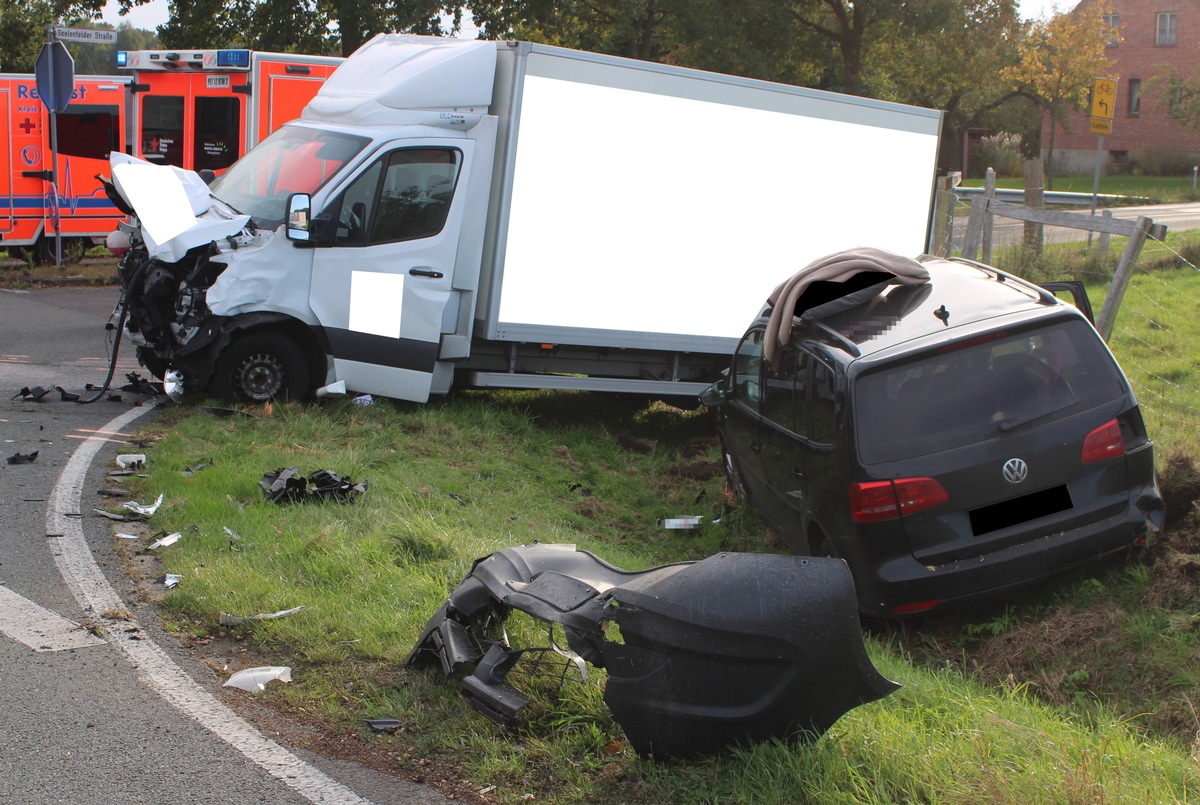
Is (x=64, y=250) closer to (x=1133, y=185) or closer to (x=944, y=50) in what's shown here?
(x=944, y=50)

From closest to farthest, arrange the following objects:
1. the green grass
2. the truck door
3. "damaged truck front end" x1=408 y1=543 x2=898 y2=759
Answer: "damaged truck front end" x1=408 y1=543 x2=898 y2=759, the truck door, the green grass

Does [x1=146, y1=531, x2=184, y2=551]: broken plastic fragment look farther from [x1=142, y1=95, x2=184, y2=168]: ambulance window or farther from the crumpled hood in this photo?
[x1=142, y1=95, x2=184, y2=168]: ambulance window

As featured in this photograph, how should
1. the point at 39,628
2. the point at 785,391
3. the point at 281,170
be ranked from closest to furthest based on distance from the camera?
the point at 39,628, the point at 785,391, the point at 281,170

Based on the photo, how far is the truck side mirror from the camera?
9203mm

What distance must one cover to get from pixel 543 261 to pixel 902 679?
5.82 m

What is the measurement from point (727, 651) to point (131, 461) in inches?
225

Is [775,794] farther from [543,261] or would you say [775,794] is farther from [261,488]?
[543,261]

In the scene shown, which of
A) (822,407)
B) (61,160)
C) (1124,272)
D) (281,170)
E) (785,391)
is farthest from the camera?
(61,160)

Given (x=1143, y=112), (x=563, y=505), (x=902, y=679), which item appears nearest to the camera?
(x=902, y=679)

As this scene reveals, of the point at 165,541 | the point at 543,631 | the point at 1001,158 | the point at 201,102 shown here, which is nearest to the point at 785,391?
the point at 543,631

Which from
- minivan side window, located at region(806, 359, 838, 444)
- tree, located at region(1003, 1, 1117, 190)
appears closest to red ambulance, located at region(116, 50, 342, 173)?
minivan side window, located at region(806, 359, 838, 444)

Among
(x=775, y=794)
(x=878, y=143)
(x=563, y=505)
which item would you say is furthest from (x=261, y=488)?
(x=878, y=143)

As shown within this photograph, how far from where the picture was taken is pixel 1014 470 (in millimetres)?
5422

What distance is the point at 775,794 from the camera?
361 cm
